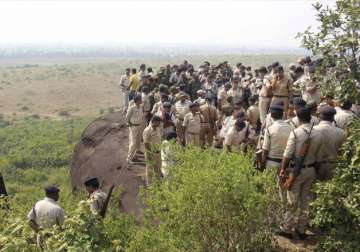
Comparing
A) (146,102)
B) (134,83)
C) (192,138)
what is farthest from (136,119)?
(134,83)

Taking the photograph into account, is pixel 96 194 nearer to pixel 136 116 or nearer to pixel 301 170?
pixel 301 170

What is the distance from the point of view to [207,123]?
12.4 metres

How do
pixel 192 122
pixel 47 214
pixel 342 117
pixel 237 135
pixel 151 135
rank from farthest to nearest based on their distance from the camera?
pixel 192 122 → pixel 151 135 → pixel 237 135 → pixel 342 117 → pixel 47 214

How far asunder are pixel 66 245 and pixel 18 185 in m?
28.2

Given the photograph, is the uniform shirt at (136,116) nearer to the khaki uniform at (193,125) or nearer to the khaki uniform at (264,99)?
the khaki uniform at (193,125)

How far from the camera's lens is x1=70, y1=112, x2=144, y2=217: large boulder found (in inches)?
517

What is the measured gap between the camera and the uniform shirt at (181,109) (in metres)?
12.8

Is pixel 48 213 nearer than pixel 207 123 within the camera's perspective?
Yes

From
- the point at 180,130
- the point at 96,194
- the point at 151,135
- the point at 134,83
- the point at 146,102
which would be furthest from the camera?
the point at 134,83

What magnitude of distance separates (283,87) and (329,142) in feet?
14.5

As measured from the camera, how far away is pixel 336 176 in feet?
20.5

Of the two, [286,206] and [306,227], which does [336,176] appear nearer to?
[286,206]

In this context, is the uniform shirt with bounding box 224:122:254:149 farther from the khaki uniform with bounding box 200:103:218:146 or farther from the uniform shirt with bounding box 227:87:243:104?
the uniform shirt with bounding box 227:87:243:104

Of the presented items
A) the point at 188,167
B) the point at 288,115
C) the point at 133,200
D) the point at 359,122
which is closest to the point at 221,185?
the point at 188,167
